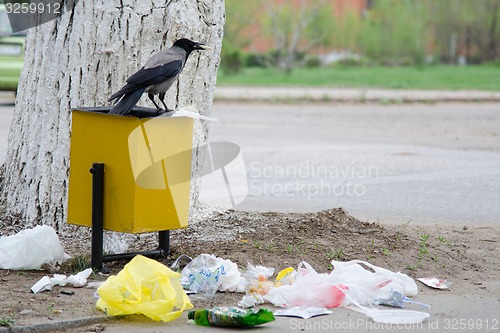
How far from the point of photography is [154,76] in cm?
584

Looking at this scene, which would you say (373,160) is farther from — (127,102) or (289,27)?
(289,27)

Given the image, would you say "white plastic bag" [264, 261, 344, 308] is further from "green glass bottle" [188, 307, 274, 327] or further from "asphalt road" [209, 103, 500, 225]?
"asphalt road" [209, 103, 500, 225]

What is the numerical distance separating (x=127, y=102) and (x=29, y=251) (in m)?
1.23

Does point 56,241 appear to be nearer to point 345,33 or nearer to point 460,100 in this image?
point 460,100

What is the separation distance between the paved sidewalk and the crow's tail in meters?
15.8

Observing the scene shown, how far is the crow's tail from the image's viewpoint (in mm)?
5688

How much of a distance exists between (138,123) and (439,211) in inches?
179

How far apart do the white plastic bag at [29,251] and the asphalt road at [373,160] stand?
313 centimetres

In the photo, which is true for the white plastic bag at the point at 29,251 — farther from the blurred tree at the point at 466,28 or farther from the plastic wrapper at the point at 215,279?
the blurred tree at the point at 466,28

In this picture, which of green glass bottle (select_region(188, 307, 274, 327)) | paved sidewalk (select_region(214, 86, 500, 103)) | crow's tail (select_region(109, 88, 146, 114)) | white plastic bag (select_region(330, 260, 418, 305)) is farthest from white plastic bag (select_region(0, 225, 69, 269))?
paved sidewalk (select_region(214, 86, 500, 103))

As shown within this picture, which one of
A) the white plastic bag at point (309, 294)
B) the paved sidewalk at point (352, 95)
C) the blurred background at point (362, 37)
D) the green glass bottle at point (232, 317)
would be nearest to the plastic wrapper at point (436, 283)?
the white plastic bag at point (309, 294)

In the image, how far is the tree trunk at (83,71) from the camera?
6.74 metres

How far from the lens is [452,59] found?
5606 cm

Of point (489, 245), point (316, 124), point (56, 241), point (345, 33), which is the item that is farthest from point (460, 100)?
point (345, 33)
